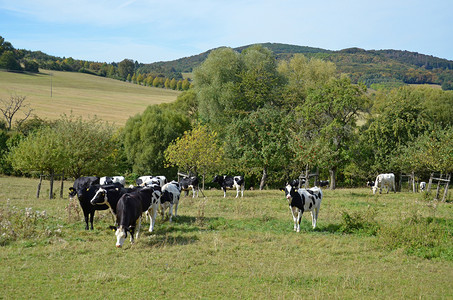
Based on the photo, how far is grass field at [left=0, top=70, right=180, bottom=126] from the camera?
85.8 meters

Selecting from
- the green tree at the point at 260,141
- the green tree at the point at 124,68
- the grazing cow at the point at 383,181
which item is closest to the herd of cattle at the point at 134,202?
the green tree at the point at 260,141

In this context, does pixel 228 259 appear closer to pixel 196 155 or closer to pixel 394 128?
pixel 196 155

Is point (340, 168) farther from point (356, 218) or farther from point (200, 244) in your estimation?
point (200, 244)

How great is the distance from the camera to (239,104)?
45.6 metres

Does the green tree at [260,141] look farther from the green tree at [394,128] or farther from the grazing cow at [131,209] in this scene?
the grazing cow at [131,209]

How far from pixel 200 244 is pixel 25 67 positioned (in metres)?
139

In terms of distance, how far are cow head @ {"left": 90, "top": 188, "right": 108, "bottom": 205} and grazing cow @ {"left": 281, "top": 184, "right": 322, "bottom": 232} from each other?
7.79 m

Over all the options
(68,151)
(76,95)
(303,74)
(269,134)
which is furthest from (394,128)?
(76,95)

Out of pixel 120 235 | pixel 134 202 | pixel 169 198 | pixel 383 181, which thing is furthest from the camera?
pixel 383 181

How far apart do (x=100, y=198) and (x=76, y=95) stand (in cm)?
10151

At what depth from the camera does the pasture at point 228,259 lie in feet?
32.7

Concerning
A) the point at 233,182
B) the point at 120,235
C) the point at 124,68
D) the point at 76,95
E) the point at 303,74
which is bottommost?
the point at 233,182

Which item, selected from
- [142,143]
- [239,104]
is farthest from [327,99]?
[142,143]

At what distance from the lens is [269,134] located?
3453 centimetres
